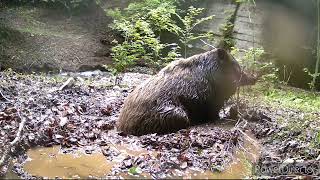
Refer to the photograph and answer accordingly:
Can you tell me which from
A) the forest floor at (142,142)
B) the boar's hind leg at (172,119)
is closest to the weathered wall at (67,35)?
the forest floor at (142,142)

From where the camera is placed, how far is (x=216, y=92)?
22.5 feet

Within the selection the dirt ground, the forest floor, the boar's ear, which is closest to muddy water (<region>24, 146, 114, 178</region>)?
the forest floor

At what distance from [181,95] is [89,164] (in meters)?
2.18

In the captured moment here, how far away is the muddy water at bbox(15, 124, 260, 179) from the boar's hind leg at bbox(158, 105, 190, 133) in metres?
0.74

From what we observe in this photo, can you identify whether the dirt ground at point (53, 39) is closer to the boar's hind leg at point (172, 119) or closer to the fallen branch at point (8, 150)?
the boar's hind leg at point (172, 119)

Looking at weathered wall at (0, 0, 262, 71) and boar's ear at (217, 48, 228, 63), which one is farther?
weathered wall at (0, 0, 262, 71)

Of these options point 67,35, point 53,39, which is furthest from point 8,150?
point 67,35

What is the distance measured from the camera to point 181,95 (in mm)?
6434

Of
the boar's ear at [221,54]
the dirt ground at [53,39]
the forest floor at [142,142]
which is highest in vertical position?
the boar's ear at [221,54]

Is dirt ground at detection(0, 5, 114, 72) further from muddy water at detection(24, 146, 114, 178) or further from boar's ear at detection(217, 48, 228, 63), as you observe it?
muddy water at detection(24, 146, 114, 178)

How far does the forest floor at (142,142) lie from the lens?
4.53m

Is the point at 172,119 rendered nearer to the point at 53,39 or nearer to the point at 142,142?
the point at 142,142

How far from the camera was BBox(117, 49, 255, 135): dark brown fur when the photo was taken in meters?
5.96

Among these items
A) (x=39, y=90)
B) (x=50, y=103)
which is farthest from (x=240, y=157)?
(x=39, y=90)
